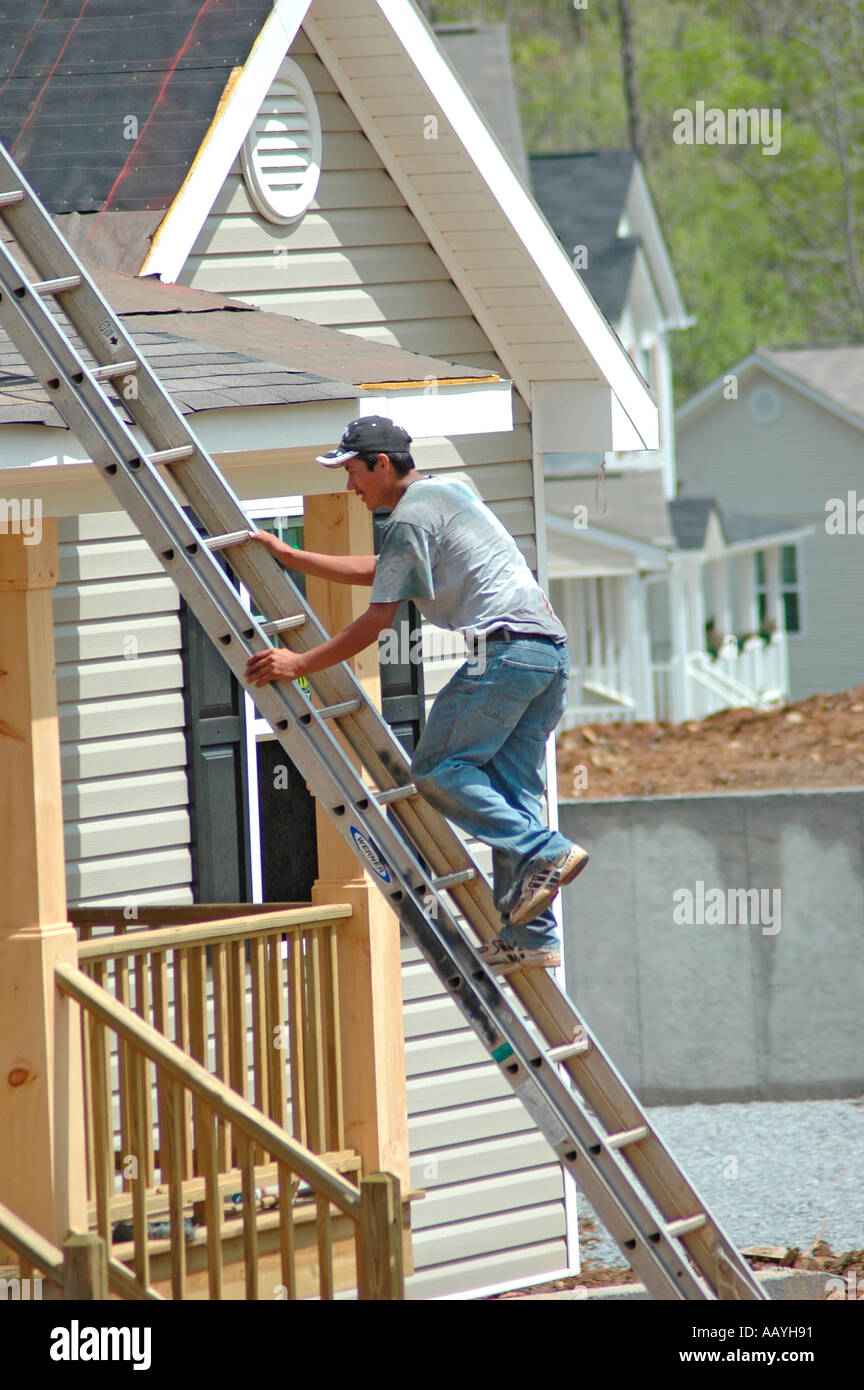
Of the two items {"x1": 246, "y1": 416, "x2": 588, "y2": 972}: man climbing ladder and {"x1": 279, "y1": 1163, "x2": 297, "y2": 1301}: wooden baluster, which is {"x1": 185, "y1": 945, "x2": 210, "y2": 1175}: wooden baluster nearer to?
{"x1": 279, "y1": 1163, "x2": 297, "y2": 1301}: wooden baluster

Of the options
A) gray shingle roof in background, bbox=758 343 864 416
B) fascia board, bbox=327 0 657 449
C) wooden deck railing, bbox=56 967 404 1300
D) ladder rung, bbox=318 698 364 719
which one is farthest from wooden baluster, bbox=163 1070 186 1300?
gray shingle roof in background, bbox=758 343 864 416

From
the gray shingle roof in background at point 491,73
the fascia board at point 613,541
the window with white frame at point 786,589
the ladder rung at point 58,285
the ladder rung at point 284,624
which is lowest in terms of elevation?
the ladder rung at point 284,624

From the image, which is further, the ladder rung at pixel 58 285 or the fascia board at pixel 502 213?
the fascia board at pixel 502 213

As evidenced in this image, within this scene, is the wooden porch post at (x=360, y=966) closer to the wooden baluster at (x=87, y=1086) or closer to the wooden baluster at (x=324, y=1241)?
the wooden baluster at (x=87, y=1086)

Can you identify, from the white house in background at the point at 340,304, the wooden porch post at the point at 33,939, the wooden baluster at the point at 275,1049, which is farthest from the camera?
the white house in background at the point at 340,304

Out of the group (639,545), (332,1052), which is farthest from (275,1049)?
(639,545)

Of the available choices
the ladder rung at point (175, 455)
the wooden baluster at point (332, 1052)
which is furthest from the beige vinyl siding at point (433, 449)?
the ladder rung at point (175, 455)

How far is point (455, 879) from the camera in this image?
18.0 feet

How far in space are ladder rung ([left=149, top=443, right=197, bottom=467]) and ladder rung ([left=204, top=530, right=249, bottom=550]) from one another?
0.03ft

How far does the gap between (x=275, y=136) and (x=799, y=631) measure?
30969mm

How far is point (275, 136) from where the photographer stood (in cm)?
872

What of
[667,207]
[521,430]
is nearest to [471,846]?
[521,430]

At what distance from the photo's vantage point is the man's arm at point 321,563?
5.41m

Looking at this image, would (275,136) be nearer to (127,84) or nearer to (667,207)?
(127,84)
